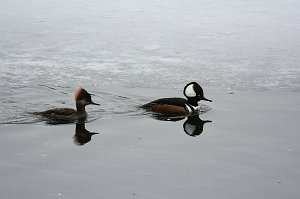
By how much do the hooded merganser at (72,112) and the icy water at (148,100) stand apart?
22 cm

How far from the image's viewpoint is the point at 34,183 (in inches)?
233

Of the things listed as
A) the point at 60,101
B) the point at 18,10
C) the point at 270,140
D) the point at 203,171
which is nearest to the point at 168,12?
the point at 18,10

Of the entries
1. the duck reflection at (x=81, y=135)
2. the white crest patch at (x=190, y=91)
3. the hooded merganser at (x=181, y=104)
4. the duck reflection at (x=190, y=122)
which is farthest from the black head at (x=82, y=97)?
the white crest patch at (x=190, y=91)

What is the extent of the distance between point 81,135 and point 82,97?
114 cm

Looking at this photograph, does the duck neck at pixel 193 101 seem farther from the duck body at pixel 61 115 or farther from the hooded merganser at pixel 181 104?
the duck body at pixel 61 115

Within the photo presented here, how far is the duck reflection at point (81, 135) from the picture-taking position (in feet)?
24.6

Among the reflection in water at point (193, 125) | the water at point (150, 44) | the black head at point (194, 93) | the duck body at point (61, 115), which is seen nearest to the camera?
the reflection in water at point (193, 125)

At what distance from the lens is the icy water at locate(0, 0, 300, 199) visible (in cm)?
607

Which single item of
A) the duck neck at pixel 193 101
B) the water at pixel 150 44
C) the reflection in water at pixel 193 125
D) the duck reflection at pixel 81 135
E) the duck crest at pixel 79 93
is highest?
the water at pixel 150 44

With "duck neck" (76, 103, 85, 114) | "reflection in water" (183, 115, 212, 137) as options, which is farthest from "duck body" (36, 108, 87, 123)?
"reflection in water" (183, 115, 212, 137)

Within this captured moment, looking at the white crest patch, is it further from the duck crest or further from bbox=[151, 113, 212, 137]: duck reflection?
the duck crest

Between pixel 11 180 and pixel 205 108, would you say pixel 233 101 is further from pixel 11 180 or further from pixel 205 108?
pixel 11 180

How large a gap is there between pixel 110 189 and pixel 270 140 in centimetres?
263

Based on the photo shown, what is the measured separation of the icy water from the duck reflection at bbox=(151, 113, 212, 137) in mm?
43
